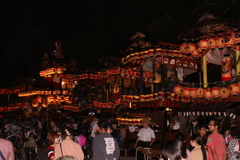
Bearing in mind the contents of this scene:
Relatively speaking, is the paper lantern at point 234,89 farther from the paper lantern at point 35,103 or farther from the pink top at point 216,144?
the paper lantern at point 35,103

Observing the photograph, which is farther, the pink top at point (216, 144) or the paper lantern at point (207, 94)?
the paper lantern at point (207, 94)

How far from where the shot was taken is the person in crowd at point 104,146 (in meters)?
6.93

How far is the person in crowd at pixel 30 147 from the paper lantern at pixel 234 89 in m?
8.42

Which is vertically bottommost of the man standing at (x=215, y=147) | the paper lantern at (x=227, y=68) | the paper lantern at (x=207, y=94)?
the man standing at (x=215, y=147)

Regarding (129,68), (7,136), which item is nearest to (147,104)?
(129,68)

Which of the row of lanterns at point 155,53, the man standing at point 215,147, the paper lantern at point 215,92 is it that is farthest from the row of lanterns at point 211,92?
the man standing at point 215,147

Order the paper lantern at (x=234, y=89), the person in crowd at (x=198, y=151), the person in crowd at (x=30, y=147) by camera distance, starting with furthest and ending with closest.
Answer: the person in crowd at (x=30, y=147)
the paper lantern at (x=234, y=89)
the person in crowd at (x=198, y=151)

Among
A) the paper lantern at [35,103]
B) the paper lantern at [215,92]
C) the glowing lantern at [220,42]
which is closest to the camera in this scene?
the glowing lantern at [220,42]

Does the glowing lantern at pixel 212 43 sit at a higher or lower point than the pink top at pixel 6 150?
higher

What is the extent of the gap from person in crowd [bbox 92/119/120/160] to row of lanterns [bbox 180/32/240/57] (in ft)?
28.2

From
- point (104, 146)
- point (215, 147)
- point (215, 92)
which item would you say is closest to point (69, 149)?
point (104, 146)

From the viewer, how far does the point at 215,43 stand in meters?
14.4

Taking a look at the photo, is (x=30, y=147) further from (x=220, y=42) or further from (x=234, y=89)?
(x=220, y=42)

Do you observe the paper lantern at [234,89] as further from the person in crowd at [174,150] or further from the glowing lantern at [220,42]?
the person in crowd at [174,150]
